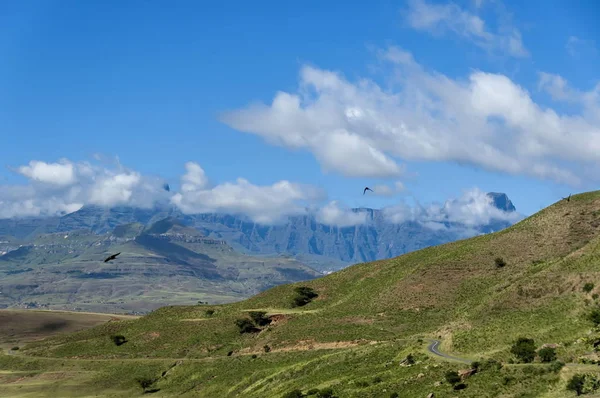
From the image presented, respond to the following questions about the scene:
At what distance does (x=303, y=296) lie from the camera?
159500mm

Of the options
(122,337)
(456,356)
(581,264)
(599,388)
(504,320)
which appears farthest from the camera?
(122,337)

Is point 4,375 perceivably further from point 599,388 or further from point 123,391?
point 599,388

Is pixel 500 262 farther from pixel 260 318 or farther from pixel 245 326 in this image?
pixel 245 326

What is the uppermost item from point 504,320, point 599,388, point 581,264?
point 581,264

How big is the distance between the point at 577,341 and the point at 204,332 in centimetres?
9070

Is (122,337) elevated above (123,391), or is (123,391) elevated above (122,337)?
(122,337)

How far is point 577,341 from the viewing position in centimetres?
7306

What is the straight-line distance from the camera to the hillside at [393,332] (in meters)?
73.4

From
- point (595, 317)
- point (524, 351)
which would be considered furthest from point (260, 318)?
point (524, 351)

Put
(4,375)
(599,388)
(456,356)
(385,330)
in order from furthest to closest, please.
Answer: (4,375), (385,330), (456,356), (599,388)

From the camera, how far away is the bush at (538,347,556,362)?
222 feet

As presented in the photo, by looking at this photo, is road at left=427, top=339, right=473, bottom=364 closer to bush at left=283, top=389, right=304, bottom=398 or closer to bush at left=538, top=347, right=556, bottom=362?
bush at left=538, top=347, right=556, bottom=362

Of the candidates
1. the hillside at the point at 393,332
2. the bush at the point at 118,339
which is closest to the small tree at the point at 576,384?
the hillside at the point at 393,332

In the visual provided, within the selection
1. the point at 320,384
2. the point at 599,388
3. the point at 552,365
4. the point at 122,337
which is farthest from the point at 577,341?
the point at 122,337
